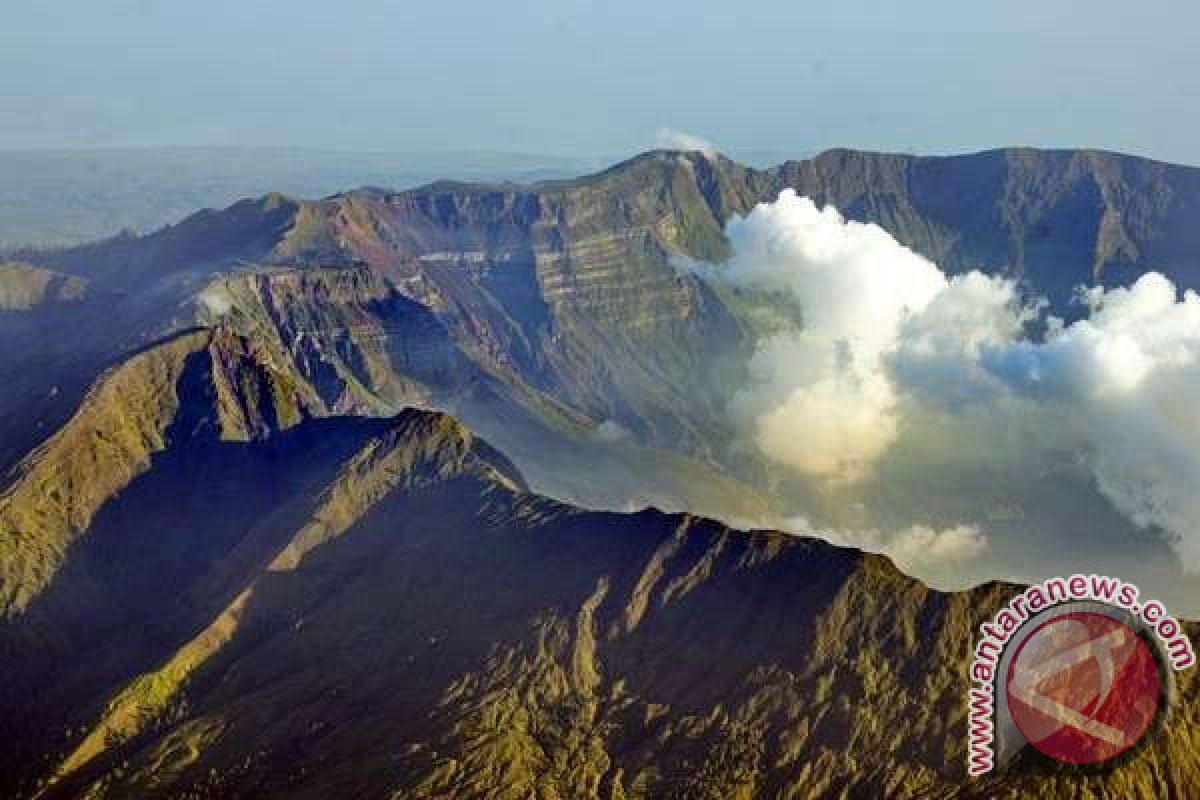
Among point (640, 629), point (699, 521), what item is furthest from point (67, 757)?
point (699, 521)

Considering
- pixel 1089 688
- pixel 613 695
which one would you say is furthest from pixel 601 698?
pixel 1089 688

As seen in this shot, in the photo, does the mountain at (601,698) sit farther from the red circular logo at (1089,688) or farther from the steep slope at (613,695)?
the red circular logo at (1089,688)

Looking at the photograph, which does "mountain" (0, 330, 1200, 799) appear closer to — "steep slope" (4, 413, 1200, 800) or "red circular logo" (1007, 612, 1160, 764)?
"steep slope" (4, 413, 1200, 800)

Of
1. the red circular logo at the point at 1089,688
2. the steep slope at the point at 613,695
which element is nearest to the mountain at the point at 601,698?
the steep slope at the point at 613,695

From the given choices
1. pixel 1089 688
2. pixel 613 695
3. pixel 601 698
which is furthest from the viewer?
pixel 601 698

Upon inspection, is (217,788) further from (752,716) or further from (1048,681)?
(1048,681)

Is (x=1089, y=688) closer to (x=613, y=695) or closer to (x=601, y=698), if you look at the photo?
(x=613, y=695)

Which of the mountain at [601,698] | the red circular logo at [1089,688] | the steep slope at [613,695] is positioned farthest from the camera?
the mountain at [601,698]
